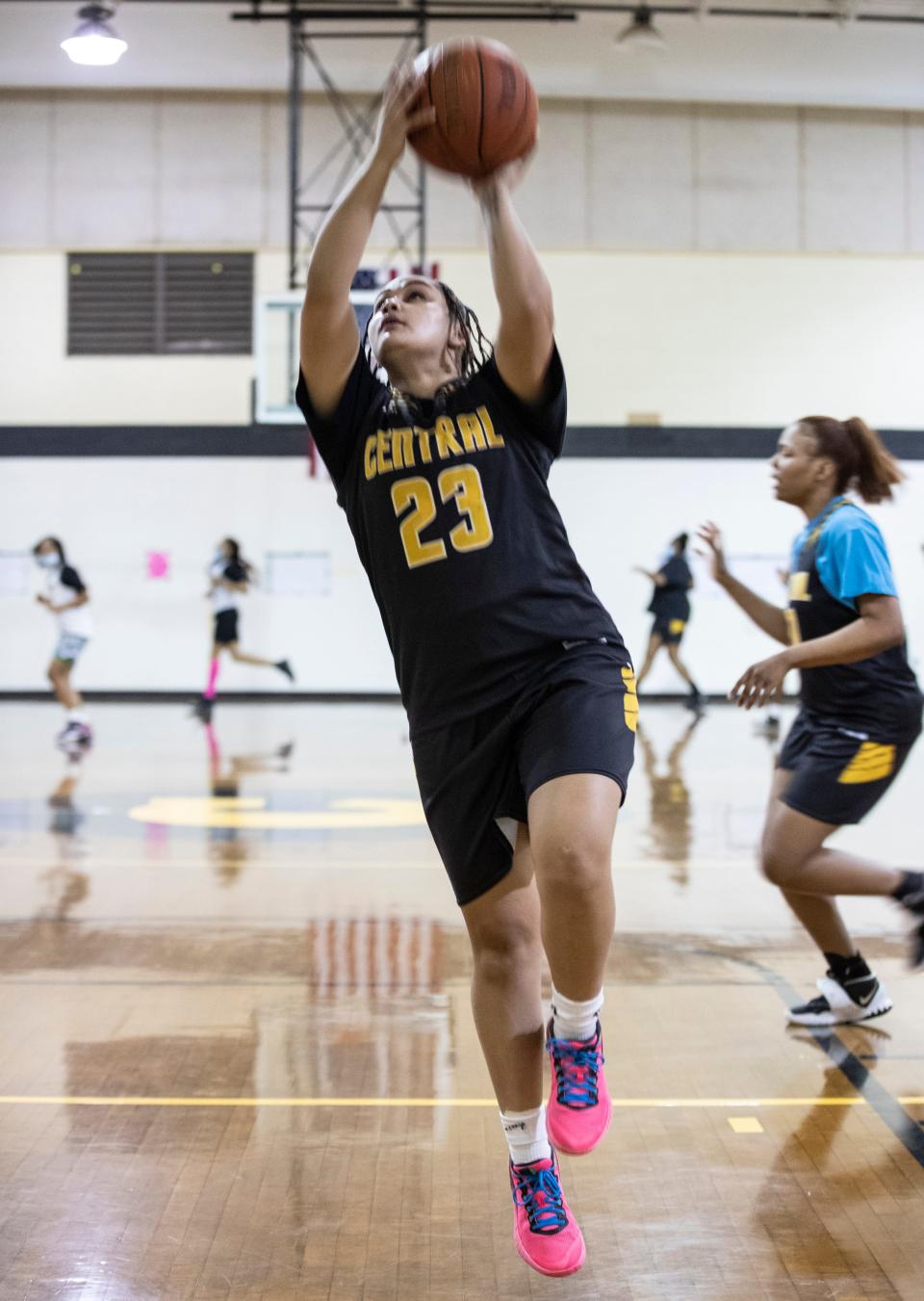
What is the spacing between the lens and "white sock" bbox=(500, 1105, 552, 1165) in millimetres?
2322

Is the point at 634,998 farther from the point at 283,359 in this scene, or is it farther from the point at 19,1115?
the point at 283,359

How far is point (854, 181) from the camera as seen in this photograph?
1520cm

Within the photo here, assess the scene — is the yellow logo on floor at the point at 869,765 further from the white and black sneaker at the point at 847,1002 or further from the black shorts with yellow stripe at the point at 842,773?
the white and black sneaker at the point at 847,1002

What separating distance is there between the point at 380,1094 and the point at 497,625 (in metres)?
1.43

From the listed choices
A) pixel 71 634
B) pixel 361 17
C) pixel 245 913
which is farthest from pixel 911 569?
pixel 245 913

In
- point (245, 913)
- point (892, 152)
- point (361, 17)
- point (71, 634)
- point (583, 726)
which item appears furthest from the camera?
point (892, 152)

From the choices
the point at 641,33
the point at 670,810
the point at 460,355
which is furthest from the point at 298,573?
the point at 460,355

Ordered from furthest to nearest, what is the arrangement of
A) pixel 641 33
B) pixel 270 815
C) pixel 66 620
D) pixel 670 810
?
pixel 641 33
pixel 66 620
pixel 670 810
pixel 270 815

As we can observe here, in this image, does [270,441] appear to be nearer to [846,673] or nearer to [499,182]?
[846,673]

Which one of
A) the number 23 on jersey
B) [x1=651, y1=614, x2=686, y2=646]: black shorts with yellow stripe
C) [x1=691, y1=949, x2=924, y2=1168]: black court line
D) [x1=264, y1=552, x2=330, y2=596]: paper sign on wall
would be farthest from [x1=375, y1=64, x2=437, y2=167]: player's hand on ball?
[x1=264, y1=552, x2=330, y2=596]: paper sign on wall

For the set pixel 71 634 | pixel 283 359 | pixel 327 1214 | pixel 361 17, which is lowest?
pixel 327 1214

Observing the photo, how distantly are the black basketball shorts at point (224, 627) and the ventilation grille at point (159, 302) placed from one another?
355 centimetres

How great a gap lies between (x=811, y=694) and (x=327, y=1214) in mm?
1951

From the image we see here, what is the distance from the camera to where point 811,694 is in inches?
147
